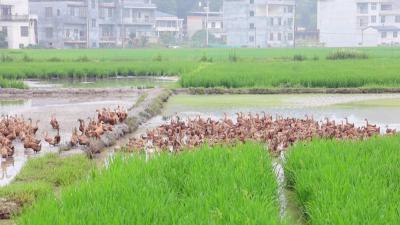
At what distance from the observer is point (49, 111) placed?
12.9 metres

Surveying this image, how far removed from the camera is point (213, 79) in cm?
1755


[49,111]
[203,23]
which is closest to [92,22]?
[203,23]

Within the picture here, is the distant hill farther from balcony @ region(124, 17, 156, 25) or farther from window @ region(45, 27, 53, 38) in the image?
window @ region(45, 27, 53, 38)

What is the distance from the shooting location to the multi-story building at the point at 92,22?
56.8 metres

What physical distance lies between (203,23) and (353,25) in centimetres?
1662

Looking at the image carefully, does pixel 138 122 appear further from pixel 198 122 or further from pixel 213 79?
pixel 213 79

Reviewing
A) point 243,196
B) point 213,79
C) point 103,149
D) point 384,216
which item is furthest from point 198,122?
point 213,79

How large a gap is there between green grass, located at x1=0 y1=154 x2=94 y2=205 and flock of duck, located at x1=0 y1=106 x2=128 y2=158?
0.80m

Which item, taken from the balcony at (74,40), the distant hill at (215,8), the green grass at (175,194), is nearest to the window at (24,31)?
the balcony at (74,40)

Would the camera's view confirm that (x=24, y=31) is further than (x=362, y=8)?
No

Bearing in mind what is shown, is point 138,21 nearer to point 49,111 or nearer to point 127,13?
point 127,13

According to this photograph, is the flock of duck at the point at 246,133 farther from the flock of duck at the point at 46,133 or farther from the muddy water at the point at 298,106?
the muddy water at the point at 298,106

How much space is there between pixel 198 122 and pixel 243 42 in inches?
2160

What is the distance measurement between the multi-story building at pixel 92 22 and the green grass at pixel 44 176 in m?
51.0
